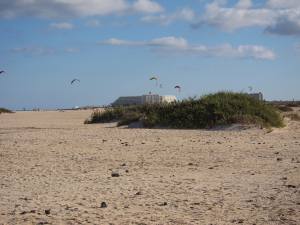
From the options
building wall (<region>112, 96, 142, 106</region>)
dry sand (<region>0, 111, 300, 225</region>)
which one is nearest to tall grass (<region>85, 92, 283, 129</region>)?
dry sand (<region>0, 111, 300, 225</region>)

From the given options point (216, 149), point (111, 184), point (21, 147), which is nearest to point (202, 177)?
point (111, 184)

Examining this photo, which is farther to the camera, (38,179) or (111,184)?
(38,179)

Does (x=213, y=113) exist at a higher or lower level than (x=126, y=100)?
lower

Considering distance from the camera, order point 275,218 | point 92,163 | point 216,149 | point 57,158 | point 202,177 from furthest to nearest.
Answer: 1. point 216,149
2. point 57,158
3. point 92,163
4. point 202,177
5. point 275,218

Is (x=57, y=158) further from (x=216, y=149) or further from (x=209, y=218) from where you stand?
(x=209, y=218)

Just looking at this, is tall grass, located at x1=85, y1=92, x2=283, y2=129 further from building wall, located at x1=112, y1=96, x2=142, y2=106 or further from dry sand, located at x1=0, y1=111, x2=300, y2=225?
building wall, located at x1=112, y1=96, x2=142, y2=106

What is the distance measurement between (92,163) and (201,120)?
11753 mm

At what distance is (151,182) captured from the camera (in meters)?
9.51

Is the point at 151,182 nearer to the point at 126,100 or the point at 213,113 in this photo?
the point at 213,113

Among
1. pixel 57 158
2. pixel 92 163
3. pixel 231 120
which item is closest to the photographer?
pixel 92 163

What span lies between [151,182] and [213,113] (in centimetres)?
1426

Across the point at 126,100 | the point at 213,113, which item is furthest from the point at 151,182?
the point at 126,100

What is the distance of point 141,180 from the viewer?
384 inches

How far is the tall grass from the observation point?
2297 cm
